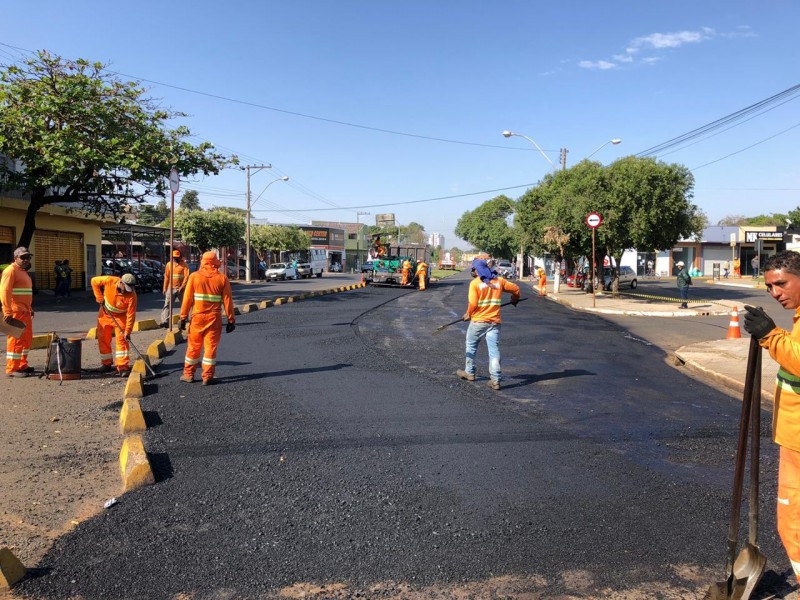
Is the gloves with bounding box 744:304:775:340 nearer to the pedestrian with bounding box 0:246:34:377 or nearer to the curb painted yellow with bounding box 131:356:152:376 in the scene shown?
the curb painted yellow with bounding box 131:356:152:376

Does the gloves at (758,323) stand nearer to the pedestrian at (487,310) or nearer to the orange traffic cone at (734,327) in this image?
the pedestrian at (487,310)

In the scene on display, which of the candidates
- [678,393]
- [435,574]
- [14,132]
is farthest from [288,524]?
[14,132]

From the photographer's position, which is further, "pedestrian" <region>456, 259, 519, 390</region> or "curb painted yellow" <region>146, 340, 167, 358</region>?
"curb painted yellow" <region>146, 340, 167, 358</region>

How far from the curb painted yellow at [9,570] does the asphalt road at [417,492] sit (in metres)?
0.06

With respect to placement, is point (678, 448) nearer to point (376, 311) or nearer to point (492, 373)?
point (492, 373)

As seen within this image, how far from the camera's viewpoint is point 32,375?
27.9 ft

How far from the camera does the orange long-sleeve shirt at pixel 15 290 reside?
8367 millimetres

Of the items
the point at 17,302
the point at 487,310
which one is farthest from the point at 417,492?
the point at 17,302

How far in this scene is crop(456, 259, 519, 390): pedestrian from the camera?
7.80m

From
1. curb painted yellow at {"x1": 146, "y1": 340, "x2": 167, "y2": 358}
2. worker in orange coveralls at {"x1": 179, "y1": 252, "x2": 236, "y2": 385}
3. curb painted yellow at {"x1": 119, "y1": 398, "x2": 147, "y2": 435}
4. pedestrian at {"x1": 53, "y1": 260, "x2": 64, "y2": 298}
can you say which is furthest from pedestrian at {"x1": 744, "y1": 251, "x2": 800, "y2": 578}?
pedestrian at {"x1": 53, "y1": 260, "x2": 64, "y2": 298}

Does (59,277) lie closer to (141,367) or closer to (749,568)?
(141,367)

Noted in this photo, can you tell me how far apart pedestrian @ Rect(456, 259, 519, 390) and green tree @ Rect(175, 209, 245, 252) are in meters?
36.0

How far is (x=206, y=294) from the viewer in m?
7.88

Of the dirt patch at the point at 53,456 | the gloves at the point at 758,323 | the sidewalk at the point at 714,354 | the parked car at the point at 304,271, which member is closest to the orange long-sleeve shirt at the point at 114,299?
the dirt patch at the point at 53,456
